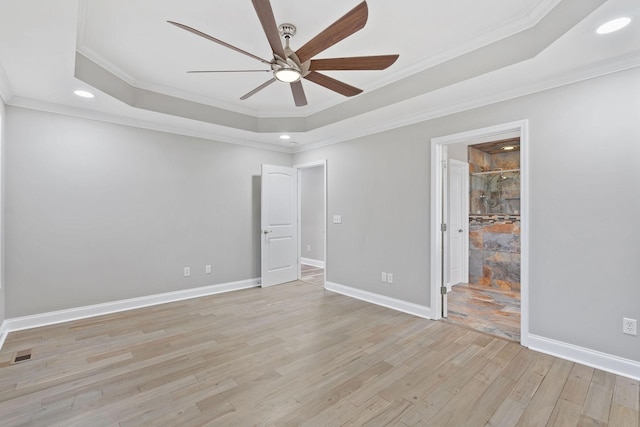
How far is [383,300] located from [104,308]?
3.62m

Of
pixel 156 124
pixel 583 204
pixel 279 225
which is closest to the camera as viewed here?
pixel 583 204

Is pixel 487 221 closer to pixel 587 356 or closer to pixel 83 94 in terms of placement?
pixel 587 356

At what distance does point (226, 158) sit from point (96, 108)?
69.7 inches

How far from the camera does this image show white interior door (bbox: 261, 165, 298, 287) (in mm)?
5098

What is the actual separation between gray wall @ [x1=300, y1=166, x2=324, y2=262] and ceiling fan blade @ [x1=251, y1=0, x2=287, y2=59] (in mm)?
5105

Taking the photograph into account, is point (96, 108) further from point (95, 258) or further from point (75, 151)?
point (95, 258)

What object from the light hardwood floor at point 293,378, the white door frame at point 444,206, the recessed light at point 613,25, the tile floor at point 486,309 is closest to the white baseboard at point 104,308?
the light hardwood floor at point 293,378

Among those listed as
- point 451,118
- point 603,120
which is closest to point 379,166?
point 451,118

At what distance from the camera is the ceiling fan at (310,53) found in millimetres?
1708

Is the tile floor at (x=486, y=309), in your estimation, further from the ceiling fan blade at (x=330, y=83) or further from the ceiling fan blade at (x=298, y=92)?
the ceiling fan blade at (x=298, y=92)

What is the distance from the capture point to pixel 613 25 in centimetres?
195

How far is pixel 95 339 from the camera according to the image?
304 cm

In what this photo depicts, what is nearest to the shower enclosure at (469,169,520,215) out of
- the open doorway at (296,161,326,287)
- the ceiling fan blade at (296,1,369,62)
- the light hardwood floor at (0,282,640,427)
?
the light hardwood floor at (0,282,640,427)

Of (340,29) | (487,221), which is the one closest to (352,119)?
(340,29)
